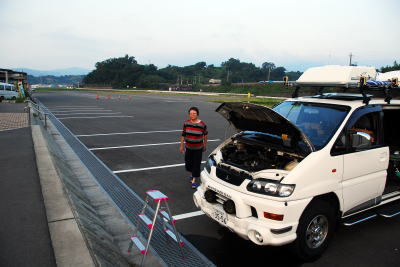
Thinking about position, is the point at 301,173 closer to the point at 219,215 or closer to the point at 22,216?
the point at 219,215

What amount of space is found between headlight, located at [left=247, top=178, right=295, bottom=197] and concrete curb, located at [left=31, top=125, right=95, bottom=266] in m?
1.97

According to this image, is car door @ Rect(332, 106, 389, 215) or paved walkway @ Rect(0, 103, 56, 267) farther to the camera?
car door @ Rect(332, 106, 389, 215)

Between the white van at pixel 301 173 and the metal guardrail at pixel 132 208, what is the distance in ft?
1.88

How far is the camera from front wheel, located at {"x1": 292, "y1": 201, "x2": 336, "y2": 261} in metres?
3.58

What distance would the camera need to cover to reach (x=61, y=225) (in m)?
3.70

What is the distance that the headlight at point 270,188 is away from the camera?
345cm

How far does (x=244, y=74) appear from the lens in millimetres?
114812

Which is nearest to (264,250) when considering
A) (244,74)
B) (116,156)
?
(116,156)

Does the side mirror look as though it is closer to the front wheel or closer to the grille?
the front wheel

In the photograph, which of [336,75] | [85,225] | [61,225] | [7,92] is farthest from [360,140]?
[7,92]

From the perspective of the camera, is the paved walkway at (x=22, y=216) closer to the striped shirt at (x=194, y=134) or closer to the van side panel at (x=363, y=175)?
the striped shirt at (x=194, y=134)

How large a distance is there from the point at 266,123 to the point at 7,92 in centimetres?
3268

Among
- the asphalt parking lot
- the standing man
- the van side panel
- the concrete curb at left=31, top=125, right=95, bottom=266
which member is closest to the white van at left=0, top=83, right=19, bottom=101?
the asphalt parking lot

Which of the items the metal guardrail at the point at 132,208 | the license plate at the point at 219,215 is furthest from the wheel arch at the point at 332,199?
the metal guardrail at the point at 132,208
